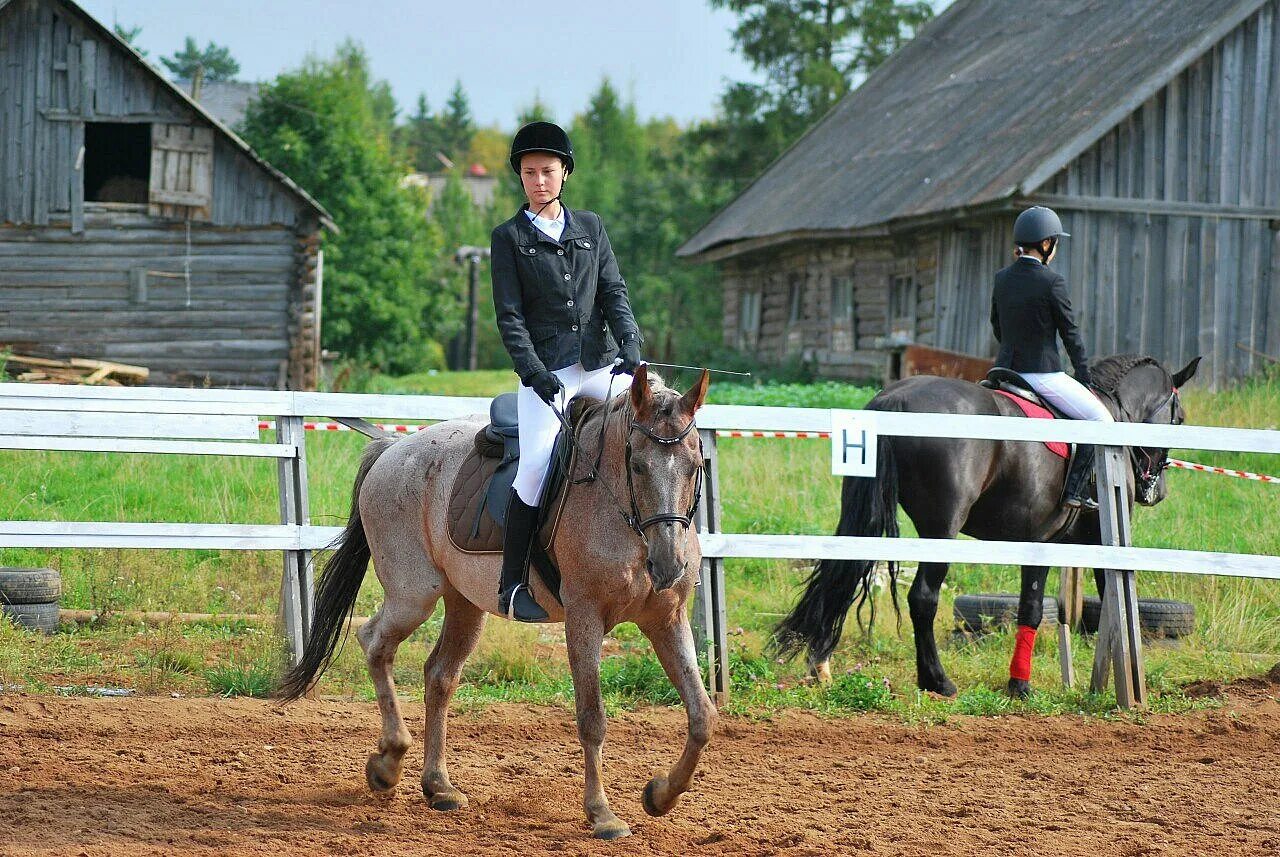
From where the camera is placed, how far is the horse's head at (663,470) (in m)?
4.40

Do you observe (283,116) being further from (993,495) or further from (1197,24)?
(993,495)

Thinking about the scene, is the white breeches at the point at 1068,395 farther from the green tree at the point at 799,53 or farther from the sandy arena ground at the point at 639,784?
the green tree at the point at 799,53

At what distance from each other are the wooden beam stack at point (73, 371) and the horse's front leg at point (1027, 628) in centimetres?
1727

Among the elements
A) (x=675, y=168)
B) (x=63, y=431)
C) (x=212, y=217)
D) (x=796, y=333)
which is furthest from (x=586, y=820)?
(x=675, y=168)

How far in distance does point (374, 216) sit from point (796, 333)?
16811 millimetres

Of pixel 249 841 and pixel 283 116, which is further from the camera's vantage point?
pixel 283 116

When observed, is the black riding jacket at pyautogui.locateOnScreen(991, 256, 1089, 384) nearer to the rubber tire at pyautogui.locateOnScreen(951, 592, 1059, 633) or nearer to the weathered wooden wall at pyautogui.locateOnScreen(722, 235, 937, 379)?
the rubber tire at pyautogui.locateOnScreen(951, 592, 1059, 633)

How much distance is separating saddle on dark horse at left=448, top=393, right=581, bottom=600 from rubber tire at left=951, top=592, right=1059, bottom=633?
464 cm

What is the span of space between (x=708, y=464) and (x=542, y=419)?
223 centimetres

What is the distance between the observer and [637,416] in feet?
15.0

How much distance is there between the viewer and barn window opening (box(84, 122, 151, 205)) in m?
26.1

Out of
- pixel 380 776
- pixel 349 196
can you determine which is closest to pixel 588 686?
pixel 380 776

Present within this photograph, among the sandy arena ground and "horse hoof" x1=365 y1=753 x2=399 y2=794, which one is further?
"horse hoof" x1=365 y1=753 x2=399 y2=794

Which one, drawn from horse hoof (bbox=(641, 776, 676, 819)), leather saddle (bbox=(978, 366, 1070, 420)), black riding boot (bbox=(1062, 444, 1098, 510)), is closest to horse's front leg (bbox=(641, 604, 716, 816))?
horse hoof (bbox=(641, 776, 676, 819))
